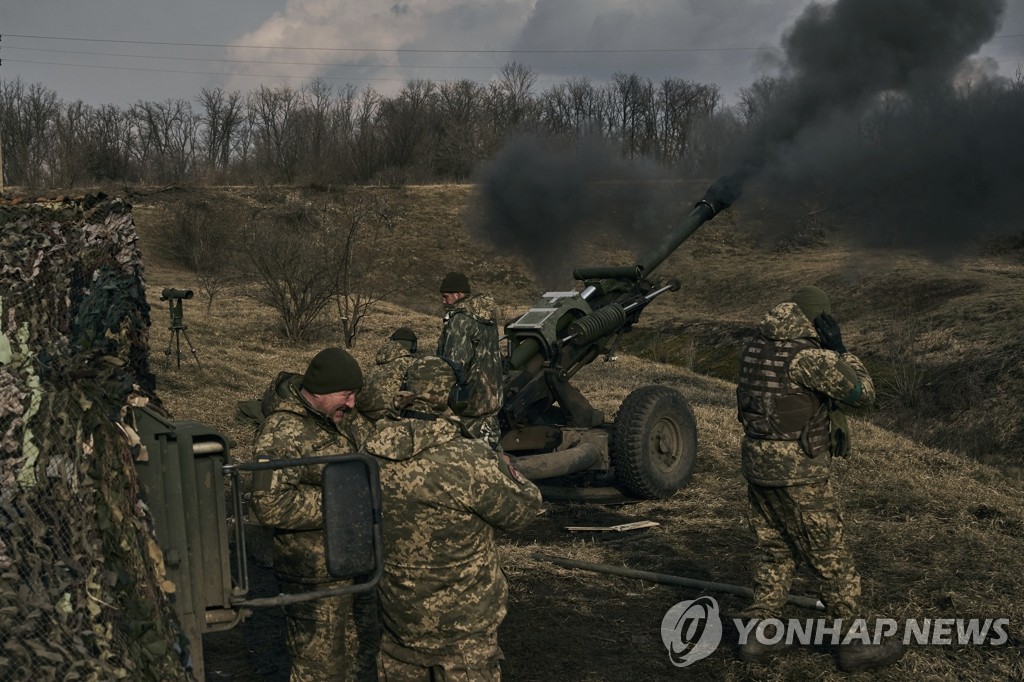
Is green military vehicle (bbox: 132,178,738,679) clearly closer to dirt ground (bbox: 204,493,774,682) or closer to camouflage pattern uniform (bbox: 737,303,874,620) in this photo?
dirt ground (bbox: 204,493,774,682)

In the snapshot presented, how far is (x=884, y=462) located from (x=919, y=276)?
47.4 feet

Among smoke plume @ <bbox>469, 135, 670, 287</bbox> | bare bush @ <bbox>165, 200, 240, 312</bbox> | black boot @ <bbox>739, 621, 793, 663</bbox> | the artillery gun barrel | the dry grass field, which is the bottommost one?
black boot @ <bbox>739, 621, 793, 663</bbox>

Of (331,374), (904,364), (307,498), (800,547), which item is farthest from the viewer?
(904,364)

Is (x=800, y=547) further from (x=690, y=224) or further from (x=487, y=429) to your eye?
(x=690, y=224)

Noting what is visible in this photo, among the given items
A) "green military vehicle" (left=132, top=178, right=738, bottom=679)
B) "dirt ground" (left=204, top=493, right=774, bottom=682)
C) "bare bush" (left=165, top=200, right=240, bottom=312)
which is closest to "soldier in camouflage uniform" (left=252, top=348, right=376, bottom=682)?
"dirt ground" (left=204, top=493, right=774, bottom=682)

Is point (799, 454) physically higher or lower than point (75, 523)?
lower

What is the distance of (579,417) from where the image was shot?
868 cm

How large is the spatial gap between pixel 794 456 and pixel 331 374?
8.17 feet

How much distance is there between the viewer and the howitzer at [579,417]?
8328mm

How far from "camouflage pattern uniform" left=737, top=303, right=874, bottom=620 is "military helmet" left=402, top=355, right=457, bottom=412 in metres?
2.22

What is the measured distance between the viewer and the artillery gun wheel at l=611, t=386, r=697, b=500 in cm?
852

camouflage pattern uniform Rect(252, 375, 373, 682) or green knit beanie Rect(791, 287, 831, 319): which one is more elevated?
green knit beanie Rect(791, 287, 831, 319)

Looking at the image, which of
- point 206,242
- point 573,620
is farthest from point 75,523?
point 206,242

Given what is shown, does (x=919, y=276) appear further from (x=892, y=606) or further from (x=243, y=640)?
(x=243, y=640)
